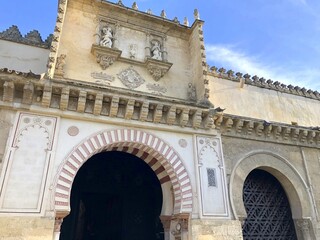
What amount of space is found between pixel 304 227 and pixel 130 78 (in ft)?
17.6

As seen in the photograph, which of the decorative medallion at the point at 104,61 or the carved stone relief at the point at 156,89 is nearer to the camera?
the decorative medallion at the point at 104,61

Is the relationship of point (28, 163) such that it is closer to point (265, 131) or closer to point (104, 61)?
point (104, 61)

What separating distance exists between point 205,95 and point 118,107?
2113 millimetres

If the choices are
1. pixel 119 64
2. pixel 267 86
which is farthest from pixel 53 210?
pixel 267 86

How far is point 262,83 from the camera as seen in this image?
7980 millimetres

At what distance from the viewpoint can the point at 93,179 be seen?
20.8 feet

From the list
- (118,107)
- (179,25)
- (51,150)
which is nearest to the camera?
(51,150)

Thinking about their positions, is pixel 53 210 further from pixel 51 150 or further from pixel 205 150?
pixel 205 150

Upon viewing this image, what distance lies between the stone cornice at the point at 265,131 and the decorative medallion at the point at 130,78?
6.47 ft

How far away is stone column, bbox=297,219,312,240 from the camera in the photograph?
6137 millimetres

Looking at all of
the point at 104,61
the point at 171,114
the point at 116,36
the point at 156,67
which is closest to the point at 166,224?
the point at 171,114

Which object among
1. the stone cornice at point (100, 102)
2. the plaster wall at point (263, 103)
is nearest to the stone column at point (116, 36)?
the stone cornice at point (100, 102)

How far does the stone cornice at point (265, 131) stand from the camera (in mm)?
6320

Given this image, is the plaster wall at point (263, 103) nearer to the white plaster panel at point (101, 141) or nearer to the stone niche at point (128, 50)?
the stone niche at point (128, 50)
